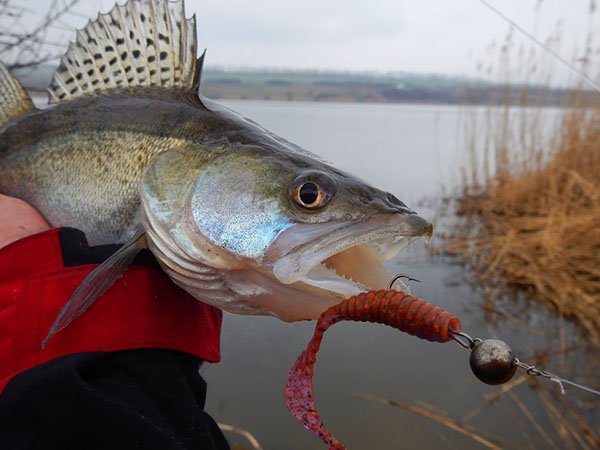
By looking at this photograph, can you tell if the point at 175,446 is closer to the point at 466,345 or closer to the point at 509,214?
the point at 466,345

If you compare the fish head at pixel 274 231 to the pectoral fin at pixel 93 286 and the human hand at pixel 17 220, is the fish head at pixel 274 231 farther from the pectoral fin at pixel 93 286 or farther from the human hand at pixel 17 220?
the human hand at pixel 17 220

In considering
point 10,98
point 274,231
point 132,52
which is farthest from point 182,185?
point 10,98

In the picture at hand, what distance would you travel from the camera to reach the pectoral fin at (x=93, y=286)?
1.39 metres

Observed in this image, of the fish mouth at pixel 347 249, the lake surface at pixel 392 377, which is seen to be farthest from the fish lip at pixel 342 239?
the lake surface at pixel 392 377

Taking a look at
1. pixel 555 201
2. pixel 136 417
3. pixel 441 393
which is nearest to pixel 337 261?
pixel 136 417

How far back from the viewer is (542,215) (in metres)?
8.97

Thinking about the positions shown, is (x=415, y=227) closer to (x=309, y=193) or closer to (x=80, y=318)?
(x=309, y=193)

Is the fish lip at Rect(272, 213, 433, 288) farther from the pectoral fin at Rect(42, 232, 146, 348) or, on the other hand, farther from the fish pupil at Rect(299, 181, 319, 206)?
the pectoral fin at Rect(42, 232, 146, 348)

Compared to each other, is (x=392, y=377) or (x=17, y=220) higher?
(x=17, y=220)

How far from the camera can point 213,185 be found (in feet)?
5.64

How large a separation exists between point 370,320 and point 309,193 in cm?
51

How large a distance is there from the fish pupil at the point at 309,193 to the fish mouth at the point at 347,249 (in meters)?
0.08

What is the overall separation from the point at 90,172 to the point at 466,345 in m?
1.48

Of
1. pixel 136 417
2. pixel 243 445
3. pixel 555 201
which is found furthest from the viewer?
pixel 555 201
